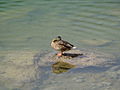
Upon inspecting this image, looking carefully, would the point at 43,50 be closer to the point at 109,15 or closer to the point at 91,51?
the point at 91,51

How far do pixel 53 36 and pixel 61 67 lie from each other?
7.41 feet

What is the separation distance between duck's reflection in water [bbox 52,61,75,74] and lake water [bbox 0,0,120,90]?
0.13m

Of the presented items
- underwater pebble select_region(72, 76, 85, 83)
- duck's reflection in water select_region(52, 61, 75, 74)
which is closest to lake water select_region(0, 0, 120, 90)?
underwater pebble select_region(72, 76, 85, 83)

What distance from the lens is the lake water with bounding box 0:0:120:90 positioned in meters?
7.16

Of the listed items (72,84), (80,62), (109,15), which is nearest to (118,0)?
(109,15)

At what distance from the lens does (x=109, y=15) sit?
11.7 metres

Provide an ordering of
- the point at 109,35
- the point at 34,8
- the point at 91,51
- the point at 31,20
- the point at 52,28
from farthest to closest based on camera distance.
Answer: the point at 34,8, the point at 31,20, the point at 52,28, the point at 109,35, the point at 91,51

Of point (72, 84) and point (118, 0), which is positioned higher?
point (118, 0)

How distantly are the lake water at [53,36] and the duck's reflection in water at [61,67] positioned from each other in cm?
13

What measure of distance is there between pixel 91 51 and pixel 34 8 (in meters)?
4.69

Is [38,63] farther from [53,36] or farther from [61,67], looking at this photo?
[53,36]

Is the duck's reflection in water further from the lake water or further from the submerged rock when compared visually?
the lake water

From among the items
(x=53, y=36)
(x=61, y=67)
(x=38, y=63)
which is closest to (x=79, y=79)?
(x=61, y=67)

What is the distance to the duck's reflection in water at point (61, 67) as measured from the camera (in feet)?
25.2
